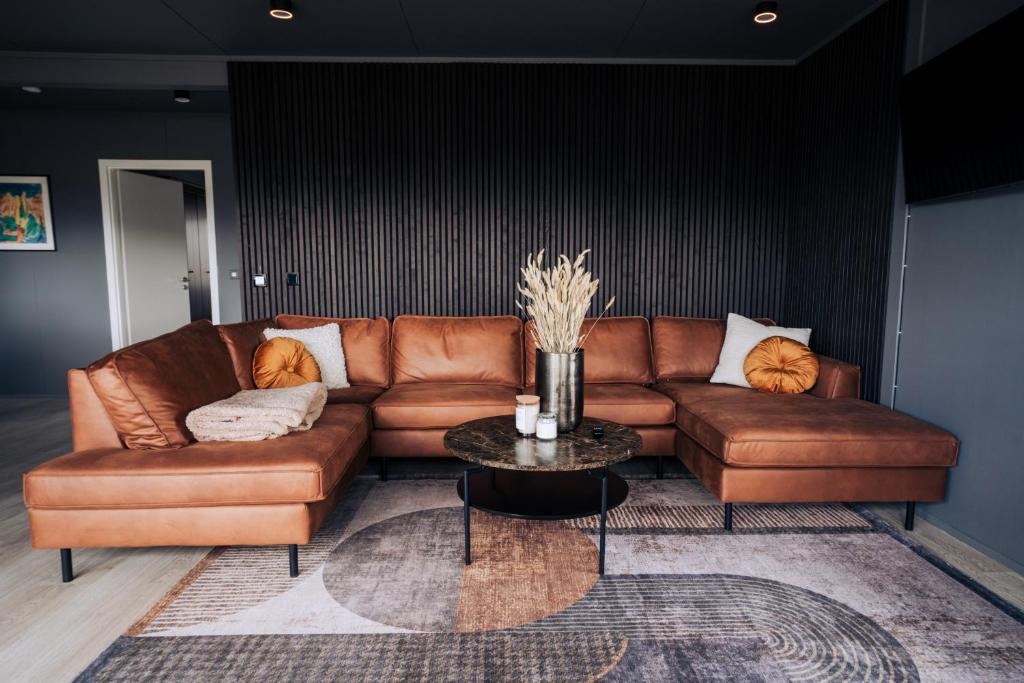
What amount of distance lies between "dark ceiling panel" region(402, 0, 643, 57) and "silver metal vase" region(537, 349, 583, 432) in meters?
2.09

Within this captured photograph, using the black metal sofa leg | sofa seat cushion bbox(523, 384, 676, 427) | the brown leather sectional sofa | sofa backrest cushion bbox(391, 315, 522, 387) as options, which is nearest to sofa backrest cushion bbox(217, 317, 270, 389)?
the brown leather sectional sofa

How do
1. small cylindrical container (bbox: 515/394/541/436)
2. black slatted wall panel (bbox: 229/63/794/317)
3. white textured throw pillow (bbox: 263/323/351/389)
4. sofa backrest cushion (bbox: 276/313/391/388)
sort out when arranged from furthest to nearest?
black slatted wall panel (bbox: 229/63/794/317) < sofa backrest cushion (bbox: 276/313/391/388) < white textured throw pillow (bbox: 263/323/351/389) < small cylindrical container (bbox: 515/394/541/436)

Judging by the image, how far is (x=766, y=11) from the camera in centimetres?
317

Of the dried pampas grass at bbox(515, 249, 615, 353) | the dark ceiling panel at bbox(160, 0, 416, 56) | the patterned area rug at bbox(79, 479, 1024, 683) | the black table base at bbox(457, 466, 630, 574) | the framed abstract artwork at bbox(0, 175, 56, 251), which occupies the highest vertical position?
the dark ceiling panel at bbox(160, 0, 416, 56)

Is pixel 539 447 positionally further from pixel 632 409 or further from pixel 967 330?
pixel 967 330

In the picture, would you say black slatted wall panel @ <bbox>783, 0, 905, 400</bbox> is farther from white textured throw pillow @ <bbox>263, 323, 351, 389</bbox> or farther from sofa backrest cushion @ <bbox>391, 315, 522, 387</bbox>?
white textured throw pillow @ <bbox>263, 323, 351, 389</bbox>

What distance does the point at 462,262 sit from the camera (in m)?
4.22

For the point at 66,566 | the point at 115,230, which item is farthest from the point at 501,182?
the point at 115,230

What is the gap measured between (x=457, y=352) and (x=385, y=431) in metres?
0.78

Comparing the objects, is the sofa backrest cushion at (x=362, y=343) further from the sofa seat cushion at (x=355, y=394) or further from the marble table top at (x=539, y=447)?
the marble table top at (x=539, y=447)

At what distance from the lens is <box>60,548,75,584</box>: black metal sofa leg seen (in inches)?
85.4

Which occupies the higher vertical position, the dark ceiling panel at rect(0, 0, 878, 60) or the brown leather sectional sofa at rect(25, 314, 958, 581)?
the dark ceiling panel at rect(0, 0, 878, 60)

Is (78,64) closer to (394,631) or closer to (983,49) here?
(394,631)

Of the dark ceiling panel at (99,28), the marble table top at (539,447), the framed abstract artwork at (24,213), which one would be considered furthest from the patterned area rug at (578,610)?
the framed abstract artwork at (24,213)
